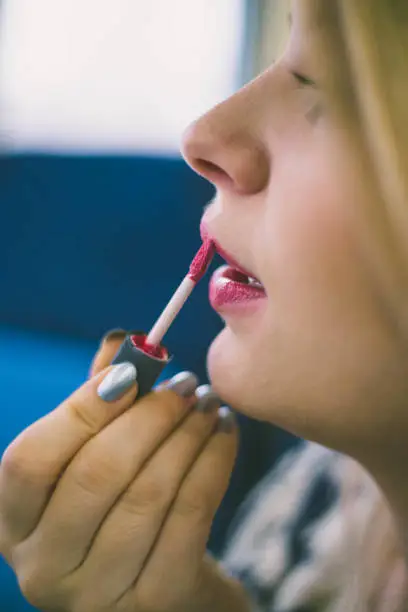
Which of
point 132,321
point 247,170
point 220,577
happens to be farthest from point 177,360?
point 247,170

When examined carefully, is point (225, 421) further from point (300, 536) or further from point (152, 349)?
point (300, 536)

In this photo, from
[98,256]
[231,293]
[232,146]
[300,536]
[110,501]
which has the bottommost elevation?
[300,536]

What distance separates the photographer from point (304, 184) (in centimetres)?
39

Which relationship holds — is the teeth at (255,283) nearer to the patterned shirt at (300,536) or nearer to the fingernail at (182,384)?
the fingernail at (182,384)

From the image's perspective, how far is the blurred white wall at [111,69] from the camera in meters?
1.34

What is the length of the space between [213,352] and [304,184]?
6.0 inches

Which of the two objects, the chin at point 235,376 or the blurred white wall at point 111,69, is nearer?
the chin at point 235,376

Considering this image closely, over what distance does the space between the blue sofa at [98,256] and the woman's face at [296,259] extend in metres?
0.65

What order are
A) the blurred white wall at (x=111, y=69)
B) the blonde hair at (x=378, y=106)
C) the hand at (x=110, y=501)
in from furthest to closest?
the blurred white wall at (x=111, y=69)
the hand at (x=110, y=501)
the blonde hair at (x=378, y=106)

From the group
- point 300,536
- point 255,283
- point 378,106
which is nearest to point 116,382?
point 255,283

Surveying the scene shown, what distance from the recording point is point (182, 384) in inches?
18.3

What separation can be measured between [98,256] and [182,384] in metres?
0.90

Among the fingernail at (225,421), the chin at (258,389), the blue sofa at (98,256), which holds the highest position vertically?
the chin at (258,389)

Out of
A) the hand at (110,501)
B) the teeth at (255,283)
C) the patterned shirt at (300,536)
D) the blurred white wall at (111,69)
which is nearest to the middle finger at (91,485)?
the hand at (110,501)
